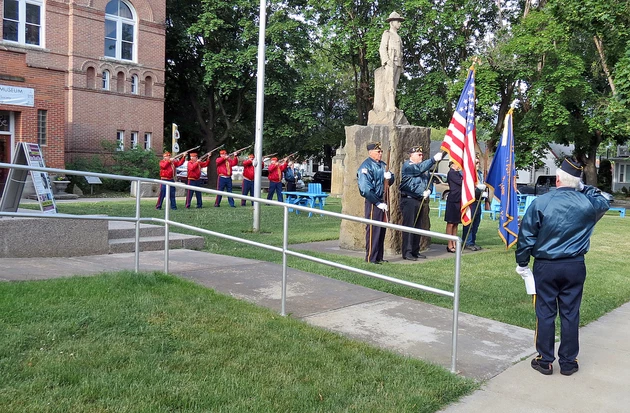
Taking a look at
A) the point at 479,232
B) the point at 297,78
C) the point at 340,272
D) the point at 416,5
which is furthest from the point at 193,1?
the point at 340,272

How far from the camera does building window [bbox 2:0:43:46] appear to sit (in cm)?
2427

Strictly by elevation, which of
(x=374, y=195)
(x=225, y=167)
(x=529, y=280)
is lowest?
(x=529, y=280)

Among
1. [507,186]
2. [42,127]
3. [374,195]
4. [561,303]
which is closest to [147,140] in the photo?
[42,127]

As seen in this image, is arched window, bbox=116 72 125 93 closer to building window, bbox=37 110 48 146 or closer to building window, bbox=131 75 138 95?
building window, bbox=131 75 138 95

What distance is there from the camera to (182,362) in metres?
4.17

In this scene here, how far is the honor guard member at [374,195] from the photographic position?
884 cm

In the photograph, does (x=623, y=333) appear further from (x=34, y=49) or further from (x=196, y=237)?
(x=34, y=49)

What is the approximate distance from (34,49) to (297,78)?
1369 centimetres

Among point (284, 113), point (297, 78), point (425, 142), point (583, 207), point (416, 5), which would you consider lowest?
point (583, 207)

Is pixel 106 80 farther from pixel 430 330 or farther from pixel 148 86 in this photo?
pixel 430 330

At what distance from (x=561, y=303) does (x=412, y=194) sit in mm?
5266

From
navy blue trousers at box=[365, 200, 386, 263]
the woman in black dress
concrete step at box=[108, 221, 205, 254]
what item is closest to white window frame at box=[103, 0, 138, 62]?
concrete step at box=[108, 221, 205, 254]

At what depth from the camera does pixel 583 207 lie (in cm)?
455

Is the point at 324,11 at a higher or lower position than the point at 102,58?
higher
